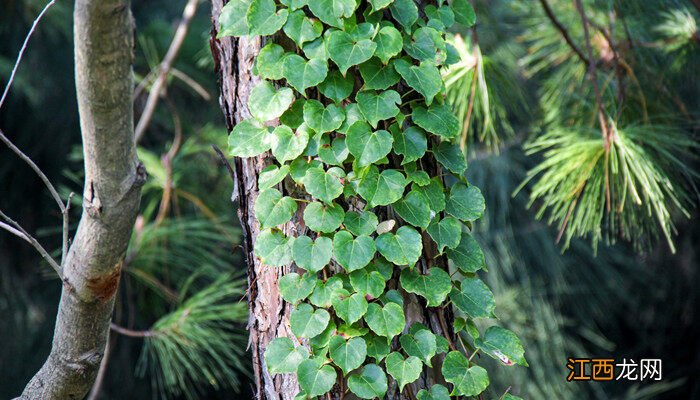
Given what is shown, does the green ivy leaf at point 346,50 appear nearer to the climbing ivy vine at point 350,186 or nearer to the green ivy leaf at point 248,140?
the climbing ivy vine at point 350,186

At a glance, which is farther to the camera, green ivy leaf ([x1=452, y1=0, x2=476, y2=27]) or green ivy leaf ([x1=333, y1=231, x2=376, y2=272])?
green ivy leaf ([x1=452, y1=0, x2=476, y2=27])

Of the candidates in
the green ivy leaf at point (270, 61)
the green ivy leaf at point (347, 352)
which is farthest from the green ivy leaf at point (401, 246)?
the green ivy leaf at point (270, 61)

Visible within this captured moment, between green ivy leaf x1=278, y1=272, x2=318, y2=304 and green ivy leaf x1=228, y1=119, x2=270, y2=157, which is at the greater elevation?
green ivy leaf x1=228, y1=119, x2=270, y2=157

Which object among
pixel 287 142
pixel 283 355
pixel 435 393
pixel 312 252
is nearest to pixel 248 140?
pixel 287 142

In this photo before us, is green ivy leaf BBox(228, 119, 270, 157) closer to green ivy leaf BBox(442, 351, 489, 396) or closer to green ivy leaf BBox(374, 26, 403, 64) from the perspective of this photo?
green ivy leaf BBox(374, 26, 403, 64)

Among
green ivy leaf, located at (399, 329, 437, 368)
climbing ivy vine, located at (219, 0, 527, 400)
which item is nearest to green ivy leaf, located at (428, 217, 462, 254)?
climbing ivy vine, located at (219, 0, 527, 400)

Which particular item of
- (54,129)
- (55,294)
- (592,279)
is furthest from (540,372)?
(54,129)

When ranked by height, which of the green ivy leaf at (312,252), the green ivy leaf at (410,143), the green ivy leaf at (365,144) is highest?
the green ivy leaf at (365,144)

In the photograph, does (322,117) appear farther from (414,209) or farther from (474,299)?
(474,299)
